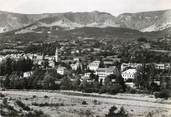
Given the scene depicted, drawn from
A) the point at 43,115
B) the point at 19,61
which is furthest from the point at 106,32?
the point at 43,115

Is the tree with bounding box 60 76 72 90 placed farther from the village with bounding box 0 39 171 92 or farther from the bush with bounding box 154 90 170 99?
the bush with bounding box 154 90 170 99

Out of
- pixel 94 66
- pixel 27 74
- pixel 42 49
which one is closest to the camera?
pixel 27 74

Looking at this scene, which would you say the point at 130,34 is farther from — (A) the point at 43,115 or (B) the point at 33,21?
(A) the point at 43,115

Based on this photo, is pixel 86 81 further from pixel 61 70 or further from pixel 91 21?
pixel 91 21

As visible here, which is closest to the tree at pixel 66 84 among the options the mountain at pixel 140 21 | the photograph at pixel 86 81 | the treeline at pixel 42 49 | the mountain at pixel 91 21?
the photograph at pixel 86 81

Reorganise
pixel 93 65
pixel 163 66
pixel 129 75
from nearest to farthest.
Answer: pixel 129 75 < pixel 163 66 < pixel 93 65

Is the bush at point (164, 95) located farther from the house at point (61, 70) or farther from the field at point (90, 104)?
the house at point (61, 70)

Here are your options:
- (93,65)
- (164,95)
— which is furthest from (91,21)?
(164,95)

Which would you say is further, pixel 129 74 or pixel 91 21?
pixel 91 21
